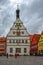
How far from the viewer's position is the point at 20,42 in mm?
105750

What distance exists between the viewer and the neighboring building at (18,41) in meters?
105

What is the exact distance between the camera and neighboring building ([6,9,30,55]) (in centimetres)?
10512

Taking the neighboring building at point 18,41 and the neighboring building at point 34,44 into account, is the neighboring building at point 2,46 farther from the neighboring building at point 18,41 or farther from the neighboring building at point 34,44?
the neighboring building at point 34,44

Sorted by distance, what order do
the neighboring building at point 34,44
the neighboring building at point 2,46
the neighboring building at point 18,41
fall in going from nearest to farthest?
the neighboring building at point 18,41 < the neighboring building at point 2,46 < the neighboring building at point 34,44

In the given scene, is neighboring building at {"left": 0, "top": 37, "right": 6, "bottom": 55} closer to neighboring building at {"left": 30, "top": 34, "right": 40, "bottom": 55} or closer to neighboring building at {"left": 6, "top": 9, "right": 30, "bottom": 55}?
neighboring building at {"left": 6, "top": 9, "right": 30, "bottom": 55}

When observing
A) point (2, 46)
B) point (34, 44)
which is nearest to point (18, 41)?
point (2, 46)

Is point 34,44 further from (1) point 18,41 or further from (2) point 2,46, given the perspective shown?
(2) point 2,46

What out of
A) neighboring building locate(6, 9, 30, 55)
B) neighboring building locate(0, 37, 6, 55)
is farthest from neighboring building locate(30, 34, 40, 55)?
neighboring building locate(0, 37, 6, 55)

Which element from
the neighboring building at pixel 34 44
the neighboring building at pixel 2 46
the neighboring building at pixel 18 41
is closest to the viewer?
the neighboring building at pixel 18 41

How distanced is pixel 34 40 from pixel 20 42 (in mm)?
12251

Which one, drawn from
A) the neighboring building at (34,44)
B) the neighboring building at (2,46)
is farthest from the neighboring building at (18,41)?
the neighboring building at (34,44)

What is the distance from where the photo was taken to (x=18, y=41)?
106 m

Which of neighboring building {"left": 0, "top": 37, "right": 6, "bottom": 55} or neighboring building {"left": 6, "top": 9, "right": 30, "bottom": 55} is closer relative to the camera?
neighboring building {"left": 6, "top": 9, "right": 30, "bottom": 55}

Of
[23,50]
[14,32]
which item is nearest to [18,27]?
[14,32]
